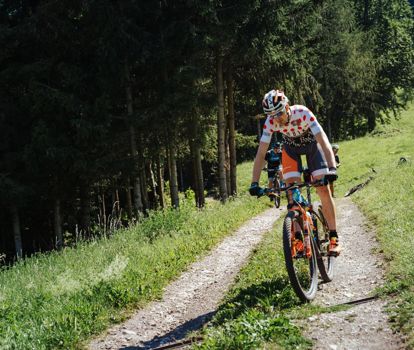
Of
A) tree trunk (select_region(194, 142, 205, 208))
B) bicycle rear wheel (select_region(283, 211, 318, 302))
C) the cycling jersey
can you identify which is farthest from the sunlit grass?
tree trunk (select_region(194, 142, 205, 208))

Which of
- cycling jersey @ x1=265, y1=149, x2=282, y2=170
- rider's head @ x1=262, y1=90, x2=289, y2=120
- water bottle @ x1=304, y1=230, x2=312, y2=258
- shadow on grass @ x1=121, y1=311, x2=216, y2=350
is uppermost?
rider's head @ x1=262, y1=90, x2=289, y2=120

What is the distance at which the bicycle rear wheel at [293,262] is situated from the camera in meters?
5.68

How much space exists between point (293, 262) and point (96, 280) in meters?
3.47

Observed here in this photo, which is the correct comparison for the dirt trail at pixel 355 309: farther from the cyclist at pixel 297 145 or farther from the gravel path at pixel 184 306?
the gravel path at pixel 184 306

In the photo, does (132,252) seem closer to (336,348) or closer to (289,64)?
(336,348)

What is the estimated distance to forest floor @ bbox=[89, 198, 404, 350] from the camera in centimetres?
497

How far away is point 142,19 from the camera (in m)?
17.7

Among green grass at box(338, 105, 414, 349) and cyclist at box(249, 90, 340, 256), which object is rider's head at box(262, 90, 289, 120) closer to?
cyclist at box(249, 90, 340, 256)

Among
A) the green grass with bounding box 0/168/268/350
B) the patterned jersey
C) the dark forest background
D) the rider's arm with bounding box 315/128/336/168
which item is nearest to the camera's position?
the green grass with bounding box 0/168/268/350

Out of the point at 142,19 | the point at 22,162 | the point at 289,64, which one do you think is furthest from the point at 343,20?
the point at 22,162

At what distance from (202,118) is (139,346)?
50.6ft

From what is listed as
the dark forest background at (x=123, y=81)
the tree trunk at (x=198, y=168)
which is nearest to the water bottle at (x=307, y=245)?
the dark forest background at (x=123, y=81)

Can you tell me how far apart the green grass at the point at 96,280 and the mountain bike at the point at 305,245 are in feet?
8.21

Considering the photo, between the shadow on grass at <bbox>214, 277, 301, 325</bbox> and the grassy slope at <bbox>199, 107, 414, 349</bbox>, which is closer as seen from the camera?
the grassy slope at <bbox>199, 107, 414, 349</bbox>
